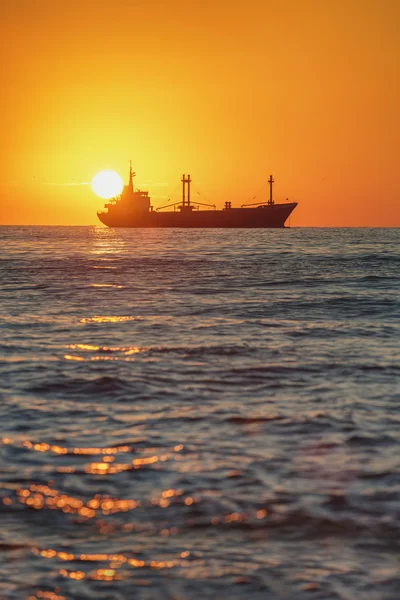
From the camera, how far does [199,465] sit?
227 inches

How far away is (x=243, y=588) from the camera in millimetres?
3840

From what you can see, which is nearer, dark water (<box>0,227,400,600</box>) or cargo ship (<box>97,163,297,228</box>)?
dark water (<box>0,227,400,600</box>)

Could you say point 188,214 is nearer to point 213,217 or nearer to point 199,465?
point 213,217

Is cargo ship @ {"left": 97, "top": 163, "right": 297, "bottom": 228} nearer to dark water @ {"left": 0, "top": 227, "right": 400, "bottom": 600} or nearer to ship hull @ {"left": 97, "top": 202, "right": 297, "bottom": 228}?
ship hull @ {"left": 97, "top": 202, "right": 297, "bottom": 228}

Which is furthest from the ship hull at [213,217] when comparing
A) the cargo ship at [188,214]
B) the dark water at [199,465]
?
the dark water at [199,465]

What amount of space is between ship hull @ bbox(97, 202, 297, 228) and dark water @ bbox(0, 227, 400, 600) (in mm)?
164434

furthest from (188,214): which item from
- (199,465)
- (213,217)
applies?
(199,465)

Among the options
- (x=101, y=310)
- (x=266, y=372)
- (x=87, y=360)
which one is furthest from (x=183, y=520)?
(x=101, y=310)

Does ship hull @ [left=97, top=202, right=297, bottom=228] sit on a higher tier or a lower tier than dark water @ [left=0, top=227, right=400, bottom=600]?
higher

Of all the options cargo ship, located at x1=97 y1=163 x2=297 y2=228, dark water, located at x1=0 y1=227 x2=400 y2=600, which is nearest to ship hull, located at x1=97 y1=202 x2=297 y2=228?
cargo ship, located at x1=97 y1=163 x2=297 y2=228

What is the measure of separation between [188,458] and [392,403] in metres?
2.90

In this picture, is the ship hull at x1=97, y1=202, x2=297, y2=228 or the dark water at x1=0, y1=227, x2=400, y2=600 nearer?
the dark water at x1=0, y1=227, x2=400, y2=600

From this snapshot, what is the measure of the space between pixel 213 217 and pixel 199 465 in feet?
579

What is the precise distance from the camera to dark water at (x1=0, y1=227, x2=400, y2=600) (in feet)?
13.1
